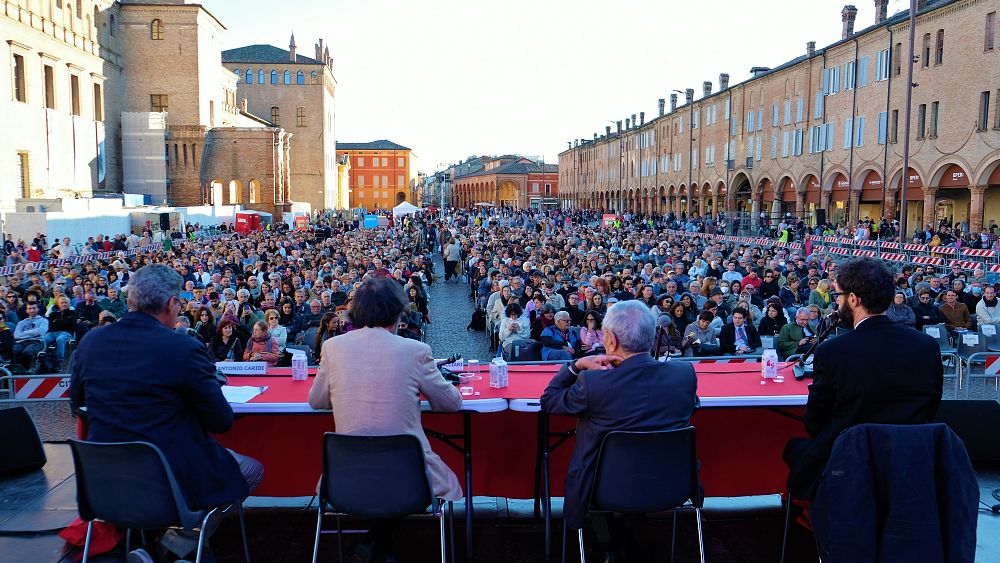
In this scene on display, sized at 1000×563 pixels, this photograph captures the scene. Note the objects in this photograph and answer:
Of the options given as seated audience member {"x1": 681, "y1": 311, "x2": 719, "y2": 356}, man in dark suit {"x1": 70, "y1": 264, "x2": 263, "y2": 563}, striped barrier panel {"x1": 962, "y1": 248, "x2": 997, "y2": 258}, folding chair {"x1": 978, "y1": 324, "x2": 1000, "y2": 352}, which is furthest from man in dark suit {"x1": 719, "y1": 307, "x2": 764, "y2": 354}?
striped barrier panel {"x1": 962, "y1": 248, "x2": 997, "y2": 258}

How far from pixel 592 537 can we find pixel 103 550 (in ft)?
9.54

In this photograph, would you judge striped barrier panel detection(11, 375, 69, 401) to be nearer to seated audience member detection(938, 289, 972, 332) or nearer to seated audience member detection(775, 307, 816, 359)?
seated audience member detection(775, 307, 816, 359)

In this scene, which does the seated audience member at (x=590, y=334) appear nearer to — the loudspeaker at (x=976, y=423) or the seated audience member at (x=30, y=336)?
the loudspeaker at (x=976, y=423)

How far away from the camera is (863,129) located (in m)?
38.0

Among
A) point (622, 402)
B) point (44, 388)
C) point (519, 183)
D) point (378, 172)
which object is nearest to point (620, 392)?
point (622, 402)

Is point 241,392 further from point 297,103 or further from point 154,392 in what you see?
point 297,103

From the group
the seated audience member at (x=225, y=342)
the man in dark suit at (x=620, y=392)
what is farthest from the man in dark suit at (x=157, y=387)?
the seated audience member at (x=225, y=342)

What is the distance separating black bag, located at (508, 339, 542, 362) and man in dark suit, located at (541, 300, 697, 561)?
17.0 feet

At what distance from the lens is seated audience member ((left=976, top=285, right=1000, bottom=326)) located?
1105 centimetres

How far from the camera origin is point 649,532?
193 inches

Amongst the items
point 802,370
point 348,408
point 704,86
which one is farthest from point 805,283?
point 704,86

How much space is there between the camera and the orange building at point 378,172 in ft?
387

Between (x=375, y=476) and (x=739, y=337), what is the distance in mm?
7042

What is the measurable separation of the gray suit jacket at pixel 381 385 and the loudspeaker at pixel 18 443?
3481 mm
